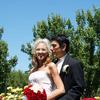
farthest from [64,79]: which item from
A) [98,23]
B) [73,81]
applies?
[98,23]

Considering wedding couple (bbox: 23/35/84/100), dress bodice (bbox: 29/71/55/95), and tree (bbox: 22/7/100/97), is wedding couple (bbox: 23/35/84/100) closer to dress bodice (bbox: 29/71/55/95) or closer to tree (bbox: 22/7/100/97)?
dress bodice (bbox: 29/71/55/95)

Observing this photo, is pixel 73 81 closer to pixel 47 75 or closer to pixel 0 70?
pixel 47 75

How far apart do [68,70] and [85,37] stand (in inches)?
1245

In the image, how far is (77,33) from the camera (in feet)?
126

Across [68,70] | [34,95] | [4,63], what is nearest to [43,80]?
[34,95]

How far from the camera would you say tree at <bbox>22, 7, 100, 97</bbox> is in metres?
36.3

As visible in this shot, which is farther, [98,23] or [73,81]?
[98,23]

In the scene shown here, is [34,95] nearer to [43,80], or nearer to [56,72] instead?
[43,80]

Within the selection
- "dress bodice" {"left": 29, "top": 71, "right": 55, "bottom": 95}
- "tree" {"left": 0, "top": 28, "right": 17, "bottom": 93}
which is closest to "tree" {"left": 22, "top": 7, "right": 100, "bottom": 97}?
"tree" {"left": 0, "top": 28, "right": 17, "bottom": 93}

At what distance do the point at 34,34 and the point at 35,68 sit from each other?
33.6 metres

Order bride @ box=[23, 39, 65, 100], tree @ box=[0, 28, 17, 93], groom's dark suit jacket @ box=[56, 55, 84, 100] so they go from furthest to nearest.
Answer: tree @ box=[0, 28, 17, 93], bride @ box=[23, 39, 65, 100], groom's dark suit jacket @ box=[56, 55, 84, 100]

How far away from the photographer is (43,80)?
5.72 metres

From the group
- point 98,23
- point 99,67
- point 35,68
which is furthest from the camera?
point 98,23

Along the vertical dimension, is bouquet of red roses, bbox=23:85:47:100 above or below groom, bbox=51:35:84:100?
below
